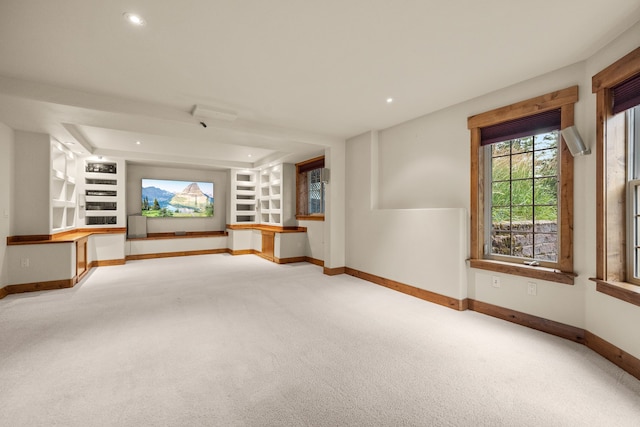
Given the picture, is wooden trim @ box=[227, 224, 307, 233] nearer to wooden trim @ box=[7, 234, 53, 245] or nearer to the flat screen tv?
the flat screen tv

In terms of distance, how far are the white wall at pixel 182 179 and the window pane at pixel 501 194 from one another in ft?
→ 22.6

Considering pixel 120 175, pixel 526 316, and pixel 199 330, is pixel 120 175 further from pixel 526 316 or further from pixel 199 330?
pixel 526 316

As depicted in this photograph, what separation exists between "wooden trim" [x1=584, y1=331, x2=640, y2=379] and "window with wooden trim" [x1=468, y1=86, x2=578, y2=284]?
0.51m

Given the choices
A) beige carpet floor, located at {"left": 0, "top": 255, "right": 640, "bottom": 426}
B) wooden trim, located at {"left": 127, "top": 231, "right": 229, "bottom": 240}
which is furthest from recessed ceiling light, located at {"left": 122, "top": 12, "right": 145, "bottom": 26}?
wooden trim, located at {"left": 127, "top": 231, "right": 229, "bottom": 240}

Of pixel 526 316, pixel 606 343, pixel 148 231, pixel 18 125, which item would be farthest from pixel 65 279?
pixel 606 343

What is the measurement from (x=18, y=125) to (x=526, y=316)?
692cm

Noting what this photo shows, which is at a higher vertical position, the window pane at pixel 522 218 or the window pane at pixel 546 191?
the window pane at pixel 546 191

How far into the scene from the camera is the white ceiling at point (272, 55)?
6.52 ft

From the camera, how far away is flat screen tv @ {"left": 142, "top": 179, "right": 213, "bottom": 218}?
7.59 meters

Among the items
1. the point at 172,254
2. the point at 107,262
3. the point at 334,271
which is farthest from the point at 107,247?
the point at 334,271

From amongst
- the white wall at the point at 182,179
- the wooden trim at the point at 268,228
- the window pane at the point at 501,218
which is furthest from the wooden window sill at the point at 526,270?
the white wall at the point at 182,179

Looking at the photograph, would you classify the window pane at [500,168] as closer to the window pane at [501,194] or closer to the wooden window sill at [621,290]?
the window pane at [501,194]

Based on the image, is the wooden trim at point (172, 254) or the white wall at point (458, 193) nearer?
the white wall at point (458, 193)

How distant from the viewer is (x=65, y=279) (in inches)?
174
